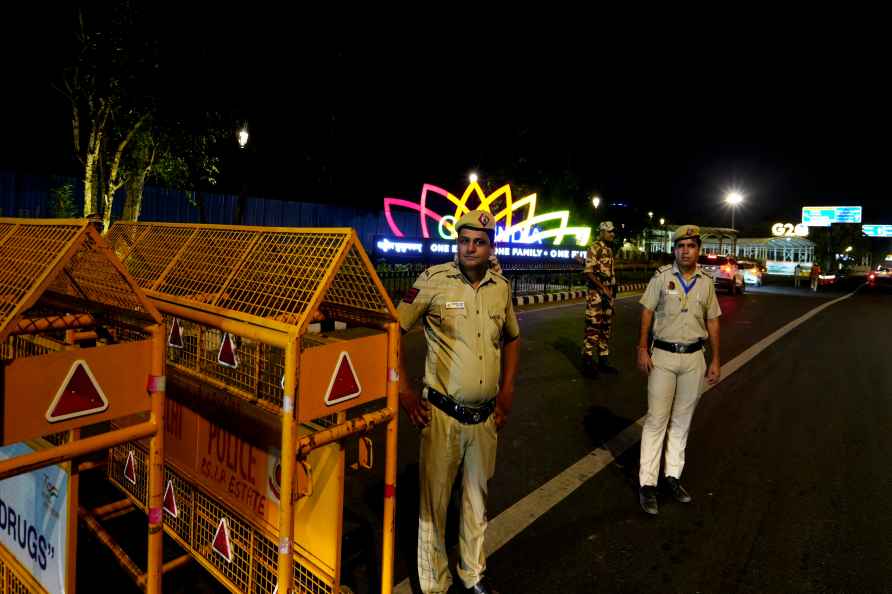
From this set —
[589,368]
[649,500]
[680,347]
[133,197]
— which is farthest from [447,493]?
[133,197]

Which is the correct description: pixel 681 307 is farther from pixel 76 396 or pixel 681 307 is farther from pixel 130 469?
pixel 130 469

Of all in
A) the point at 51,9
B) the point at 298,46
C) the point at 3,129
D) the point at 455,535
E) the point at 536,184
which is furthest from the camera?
the point at 536,184

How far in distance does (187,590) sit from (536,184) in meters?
31.1

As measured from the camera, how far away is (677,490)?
4121 mm

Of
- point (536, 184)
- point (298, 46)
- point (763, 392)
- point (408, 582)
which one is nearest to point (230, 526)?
point (408, 582)

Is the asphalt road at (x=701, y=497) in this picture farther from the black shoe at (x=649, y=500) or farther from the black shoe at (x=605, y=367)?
the black shoe at (x=605, y=367)

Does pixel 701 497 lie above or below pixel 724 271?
below

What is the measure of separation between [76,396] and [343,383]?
34.6 inches

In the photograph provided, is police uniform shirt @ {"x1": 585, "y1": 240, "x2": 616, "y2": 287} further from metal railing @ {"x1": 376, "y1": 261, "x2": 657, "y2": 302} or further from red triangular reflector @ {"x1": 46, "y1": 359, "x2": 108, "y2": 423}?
red triangular reflector @ {"x1": 46, "y1": 359, "x2": 108, "y2": 423}

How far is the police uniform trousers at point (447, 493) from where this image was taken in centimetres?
279

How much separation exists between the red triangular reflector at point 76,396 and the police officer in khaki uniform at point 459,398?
4.00 ft

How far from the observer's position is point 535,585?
3.04 m

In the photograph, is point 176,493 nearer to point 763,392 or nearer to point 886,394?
point 763,392

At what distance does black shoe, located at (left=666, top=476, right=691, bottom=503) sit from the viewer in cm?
408
